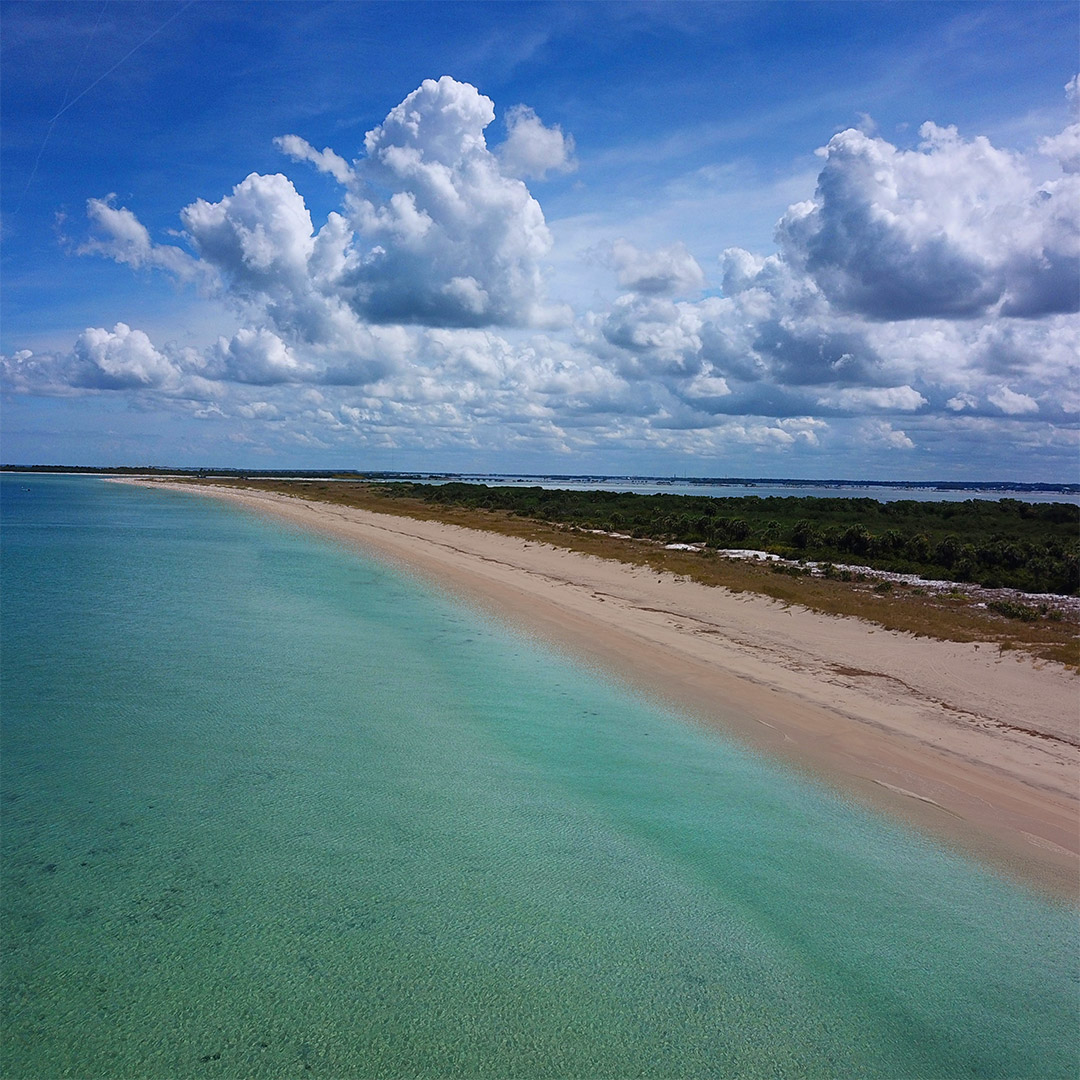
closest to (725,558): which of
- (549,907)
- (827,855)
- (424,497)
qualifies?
(827,855)

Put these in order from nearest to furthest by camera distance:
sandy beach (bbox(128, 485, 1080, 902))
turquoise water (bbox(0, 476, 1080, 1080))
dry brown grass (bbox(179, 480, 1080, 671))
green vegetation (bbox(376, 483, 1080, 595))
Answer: turquoise water (bbox(0, 476, 1080, 1080))
sandy beach (bbox(128, 485, 1080, 902))
dry brown grass (bbox(179, 480, 1080, 671))
green vegetation (bbox(376, 483, 1080, 595))

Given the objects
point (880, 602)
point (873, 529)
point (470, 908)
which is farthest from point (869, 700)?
point (873, 529)

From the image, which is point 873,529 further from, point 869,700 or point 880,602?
point 869,700

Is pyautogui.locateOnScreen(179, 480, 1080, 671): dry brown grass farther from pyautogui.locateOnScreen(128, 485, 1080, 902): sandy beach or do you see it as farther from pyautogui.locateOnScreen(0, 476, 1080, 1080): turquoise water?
pyautogui.locateOnScreen(0, 476, 1080, 1080): turquoise water

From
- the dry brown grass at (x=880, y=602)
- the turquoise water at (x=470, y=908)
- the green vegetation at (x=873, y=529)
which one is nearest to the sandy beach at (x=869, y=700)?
the dry brown grass at (x=880, y=602)

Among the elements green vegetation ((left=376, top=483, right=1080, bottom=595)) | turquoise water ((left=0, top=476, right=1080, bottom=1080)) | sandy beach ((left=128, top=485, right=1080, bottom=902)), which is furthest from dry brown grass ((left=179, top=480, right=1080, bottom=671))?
turquoise water ((left=0, top=476, right=1080, bottom=1080))

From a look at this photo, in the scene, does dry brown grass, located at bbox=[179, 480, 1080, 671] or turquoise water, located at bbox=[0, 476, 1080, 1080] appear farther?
dry brown grass, located at bbox=[179, 480, 1080, 671]
